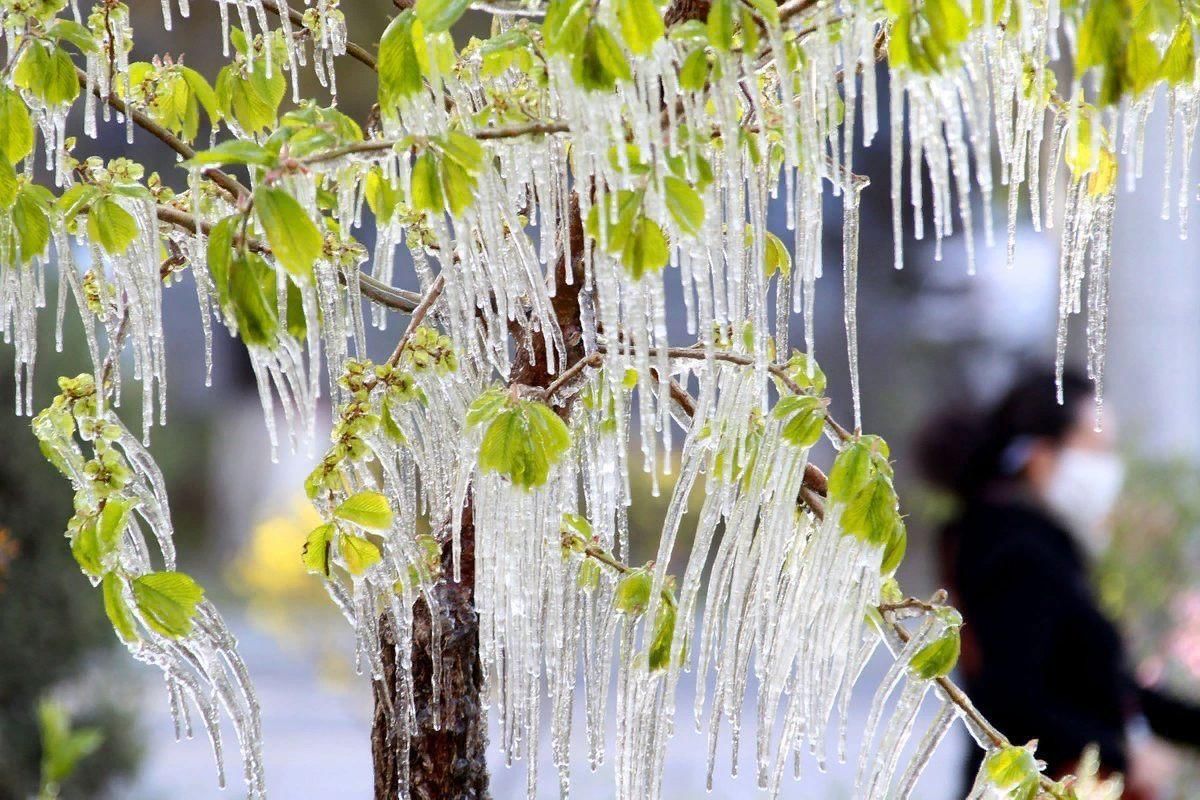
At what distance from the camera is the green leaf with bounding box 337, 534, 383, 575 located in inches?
19.4

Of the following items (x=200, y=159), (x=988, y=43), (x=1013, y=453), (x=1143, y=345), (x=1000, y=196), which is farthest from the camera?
(x=1143, y=345)

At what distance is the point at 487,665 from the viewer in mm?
521

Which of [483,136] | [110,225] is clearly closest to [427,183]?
[483,136]

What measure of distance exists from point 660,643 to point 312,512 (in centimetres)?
152

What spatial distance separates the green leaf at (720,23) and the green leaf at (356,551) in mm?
242

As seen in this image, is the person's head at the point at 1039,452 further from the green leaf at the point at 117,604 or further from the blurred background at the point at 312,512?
the green leaf at the point at 117,604

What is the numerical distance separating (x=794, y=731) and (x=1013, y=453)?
4.79 ft

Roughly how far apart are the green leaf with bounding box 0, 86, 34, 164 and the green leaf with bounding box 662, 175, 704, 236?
0.96 ft

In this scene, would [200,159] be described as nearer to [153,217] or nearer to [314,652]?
[153,217]

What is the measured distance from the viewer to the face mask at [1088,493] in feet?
6.11

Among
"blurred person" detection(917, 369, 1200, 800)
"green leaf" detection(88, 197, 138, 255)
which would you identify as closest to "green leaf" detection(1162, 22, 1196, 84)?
"green leaf" detection(88, 197, 138, 255)

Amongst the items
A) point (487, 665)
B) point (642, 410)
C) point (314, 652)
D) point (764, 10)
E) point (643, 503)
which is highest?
point (764, 10)

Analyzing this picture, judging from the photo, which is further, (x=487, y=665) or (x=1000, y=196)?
(x=1000, y=196)

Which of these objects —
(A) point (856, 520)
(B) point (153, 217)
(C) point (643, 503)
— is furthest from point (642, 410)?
(C) point (643, 503)
